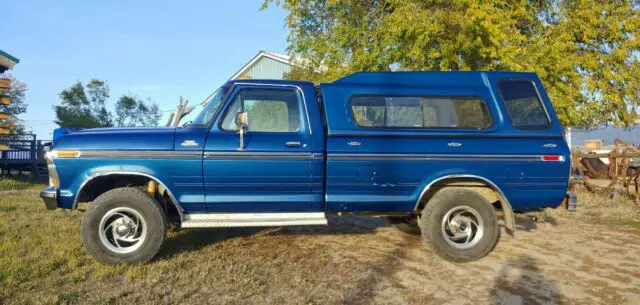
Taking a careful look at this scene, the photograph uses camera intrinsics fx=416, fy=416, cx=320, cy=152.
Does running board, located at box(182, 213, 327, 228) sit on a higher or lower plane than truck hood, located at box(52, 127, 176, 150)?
lower

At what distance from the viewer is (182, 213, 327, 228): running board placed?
451 centimetres

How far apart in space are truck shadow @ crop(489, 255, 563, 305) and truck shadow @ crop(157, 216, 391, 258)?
89.8 inches

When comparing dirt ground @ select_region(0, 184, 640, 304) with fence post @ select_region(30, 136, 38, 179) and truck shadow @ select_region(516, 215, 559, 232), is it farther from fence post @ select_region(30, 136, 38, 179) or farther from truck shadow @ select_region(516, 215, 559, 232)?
fence post @ select_region(30, 136, 38, 179)

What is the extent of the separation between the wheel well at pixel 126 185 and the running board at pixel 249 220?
0.66ft

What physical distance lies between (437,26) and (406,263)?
6.11m

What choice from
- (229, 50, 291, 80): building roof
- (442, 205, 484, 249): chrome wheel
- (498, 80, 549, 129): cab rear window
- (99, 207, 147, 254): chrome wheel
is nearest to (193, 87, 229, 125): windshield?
(99, 207, 147, 254): chrome wheel

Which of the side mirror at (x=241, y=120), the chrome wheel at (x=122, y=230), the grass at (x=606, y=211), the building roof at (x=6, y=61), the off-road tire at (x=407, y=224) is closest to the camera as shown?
the side mirror at (x=241, y=120)

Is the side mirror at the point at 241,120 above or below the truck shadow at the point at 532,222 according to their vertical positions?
above

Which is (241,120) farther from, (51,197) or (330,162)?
(51,197)

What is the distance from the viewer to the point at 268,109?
15.9 ft

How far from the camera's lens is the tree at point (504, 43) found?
29.9 feet

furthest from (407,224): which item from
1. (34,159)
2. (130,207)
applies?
(34,159)

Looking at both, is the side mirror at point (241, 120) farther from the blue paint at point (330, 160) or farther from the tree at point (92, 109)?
the tree at point (92, 109)

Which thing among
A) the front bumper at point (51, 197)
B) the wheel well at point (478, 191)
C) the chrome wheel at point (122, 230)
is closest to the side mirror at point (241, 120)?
the chrome wheel at point (122, 230)
